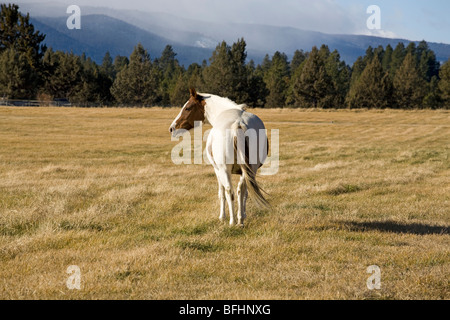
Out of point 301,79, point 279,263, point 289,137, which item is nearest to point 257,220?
point 279,263

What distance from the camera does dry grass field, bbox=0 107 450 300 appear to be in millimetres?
5406

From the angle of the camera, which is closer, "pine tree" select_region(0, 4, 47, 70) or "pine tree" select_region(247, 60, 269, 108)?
"pine tree" select_region(247, 60, 269, 108)

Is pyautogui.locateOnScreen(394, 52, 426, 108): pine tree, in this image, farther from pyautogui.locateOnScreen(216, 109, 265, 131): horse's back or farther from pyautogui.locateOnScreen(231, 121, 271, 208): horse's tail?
pyautogui.locateOnScreen(231, 121, 271, 208): horse's tail

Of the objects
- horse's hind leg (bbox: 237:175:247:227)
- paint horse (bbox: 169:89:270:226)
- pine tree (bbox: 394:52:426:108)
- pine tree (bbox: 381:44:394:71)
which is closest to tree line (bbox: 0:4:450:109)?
pine tree (bbox: 394:52:426:108)

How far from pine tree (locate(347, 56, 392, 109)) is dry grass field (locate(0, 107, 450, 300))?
206ft

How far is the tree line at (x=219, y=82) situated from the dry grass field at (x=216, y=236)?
6024 centimetres

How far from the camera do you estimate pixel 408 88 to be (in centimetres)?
8088

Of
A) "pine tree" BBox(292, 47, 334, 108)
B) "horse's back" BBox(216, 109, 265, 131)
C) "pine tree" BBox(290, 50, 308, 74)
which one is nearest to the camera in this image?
"horse's back" BBox(216, 109, 265, 131)

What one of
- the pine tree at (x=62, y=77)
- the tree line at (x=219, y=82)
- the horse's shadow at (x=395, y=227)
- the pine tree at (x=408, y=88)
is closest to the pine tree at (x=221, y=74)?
the tree line at (x=219, y=82)

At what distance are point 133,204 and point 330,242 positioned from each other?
5293 millimetres

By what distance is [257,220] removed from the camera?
8.76 m

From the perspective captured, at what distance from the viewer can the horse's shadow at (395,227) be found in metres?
8.43

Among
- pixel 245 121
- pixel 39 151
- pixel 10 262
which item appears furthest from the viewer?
pixel 39 151
